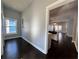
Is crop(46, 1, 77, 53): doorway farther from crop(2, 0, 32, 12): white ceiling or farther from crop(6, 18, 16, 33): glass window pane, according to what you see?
crop(6, 18, 16, 33): glass window pane

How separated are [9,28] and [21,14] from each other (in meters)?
1.95

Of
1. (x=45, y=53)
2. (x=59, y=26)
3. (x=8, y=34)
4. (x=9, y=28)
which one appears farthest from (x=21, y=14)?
(x=59, y=26)

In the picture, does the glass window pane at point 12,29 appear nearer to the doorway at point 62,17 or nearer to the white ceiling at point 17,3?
the white ceiling at point 17,3

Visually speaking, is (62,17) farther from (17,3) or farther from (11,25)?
(11,25)

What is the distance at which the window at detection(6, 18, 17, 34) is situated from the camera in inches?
269

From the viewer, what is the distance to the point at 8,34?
22.3 ft

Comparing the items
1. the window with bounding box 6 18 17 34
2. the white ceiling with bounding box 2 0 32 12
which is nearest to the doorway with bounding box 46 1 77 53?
the white ceiling with bounding box 2 0 32 12

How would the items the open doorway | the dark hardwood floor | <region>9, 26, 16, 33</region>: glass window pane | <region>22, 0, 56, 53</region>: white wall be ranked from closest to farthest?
the dark hardwood floor, <region>22, 0, 56, 53</region>: white wall, the open doorway, <region>9, 26, 16, 33</region>: glass window pane

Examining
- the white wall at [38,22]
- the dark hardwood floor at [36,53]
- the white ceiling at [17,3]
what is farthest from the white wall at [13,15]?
the dark hardwood floor at [36,53]

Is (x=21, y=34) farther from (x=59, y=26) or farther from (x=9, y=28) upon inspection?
(x=59, y=26)

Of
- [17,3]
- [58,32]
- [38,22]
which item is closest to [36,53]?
[38,22]

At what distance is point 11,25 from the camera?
719 cm

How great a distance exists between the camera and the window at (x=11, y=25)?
269 inches

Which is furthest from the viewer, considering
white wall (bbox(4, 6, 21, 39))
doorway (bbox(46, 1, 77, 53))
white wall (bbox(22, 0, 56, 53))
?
white wall (bbox(4, 6, 21, 39))
